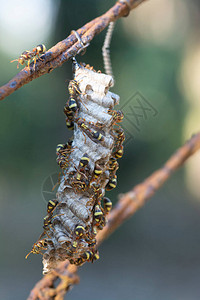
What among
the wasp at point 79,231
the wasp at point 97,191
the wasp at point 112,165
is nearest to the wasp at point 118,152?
the wasp at point 112,165

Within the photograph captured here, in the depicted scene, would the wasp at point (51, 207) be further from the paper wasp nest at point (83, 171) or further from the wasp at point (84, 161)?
the wasp at point (84, 161)

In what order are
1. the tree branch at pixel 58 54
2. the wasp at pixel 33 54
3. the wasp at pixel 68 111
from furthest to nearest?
the wasp at pixel 68 111 < the wasp at pixel 33 54 < the tree branch at pixel 58 54

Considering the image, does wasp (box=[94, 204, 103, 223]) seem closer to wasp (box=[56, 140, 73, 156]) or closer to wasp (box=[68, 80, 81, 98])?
wasp (box=[56, 140, 73, 156])

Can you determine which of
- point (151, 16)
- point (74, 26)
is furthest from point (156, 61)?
point (74, 26)

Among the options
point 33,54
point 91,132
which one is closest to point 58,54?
point 33,54

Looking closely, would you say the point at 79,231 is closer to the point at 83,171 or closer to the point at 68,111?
the point at 83,171

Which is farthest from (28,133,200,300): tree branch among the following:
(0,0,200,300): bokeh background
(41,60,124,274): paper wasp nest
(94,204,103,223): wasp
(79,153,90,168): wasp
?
(0,0,200,300): bokeh background

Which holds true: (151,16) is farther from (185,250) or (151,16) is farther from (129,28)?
(185,250)
